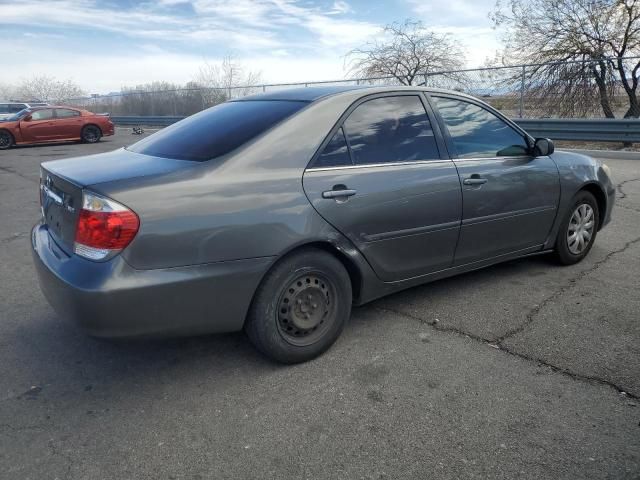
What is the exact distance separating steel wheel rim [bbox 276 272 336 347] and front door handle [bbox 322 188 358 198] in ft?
1.50

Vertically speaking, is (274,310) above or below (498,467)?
above

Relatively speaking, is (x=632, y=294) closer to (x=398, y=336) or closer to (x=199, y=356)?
(x=398, y=336)

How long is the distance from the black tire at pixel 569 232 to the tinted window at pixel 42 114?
18.2 meters

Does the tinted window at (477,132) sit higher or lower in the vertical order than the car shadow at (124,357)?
higher

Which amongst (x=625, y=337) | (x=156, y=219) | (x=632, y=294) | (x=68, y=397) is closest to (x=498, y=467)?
(x=625, y=337)

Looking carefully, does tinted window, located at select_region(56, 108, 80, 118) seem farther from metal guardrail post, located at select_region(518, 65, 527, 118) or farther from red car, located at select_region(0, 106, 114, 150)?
metal guardrail post, located at select_region(518, 65, 527, 118)

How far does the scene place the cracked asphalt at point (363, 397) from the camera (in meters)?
2.33

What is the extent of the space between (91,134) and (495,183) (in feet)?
59.7

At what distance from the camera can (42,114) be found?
1830 centimetres

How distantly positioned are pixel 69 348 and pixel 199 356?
84 centimetres

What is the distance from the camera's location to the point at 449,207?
12.2 ft

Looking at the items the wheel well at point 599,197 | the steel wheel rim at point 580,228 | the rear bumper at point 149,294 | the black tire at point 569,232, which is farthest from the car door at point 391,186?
the wheel well at point 599,197

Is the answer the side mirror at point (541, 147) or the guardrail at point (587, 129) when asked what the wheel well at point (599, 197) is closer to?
the side mirror at point (541, 147)

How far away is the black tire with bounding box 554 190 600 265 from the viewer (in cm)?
467
